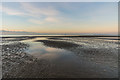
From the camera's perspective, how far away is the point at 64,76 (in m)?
6.71

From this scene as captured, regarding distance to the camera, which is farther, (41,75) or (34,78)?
(41,75)

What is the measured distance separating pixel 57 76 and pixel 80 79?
224 cm

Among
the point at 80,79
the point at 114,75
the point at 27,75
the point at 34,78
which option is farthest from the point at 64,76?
the point at 114,75

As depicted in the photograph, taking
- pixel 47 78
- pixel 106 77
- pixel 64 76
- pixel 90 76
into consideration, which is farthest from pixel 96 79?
pixel 47 78

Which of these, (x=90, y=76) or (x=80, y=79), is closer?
(x=80, y=79)

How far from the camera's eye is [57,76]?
6.72 m

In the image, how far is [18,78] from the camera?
6.40 meters

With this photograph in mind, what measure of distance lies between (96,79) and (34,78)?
5953 millimetres

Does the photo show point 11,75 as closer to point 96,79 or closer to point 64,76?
point 64,76

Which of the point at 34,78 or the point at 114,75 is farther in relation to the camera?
the point at 114,75

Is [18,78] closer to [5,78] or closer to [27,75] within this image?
[27,75]

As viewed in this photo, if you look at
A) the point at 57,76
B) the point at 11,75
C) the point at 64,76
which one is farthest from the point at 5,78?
the point at 64,76

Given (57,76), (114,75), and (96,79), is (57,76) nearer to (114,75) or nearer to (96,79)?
(96,79)

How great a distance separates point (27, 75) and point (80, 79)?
531cm
